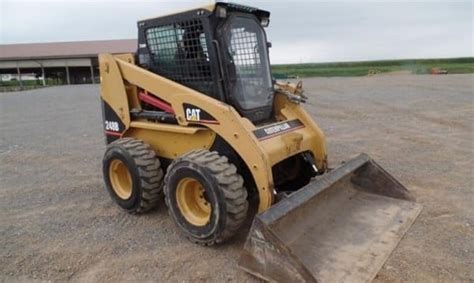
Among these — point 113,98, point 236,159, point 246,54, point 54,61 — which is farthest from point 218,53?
point 54,61

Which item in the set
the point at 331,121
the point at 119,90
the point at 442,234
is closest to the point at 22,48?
the point at 331,121

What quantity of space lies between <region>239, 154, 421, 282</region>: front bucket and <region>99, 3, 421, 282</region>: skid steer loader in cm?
1

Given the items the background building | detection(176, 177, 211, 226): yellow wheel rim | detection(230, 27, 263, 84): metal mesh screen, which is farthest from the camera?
the background building

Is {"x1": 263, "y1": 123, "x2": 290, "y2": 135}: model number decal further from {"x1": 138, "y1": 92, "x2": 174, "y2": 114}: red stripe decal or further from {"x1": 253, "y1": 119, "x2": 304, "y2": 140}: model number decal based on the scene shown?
{"x1": 138, "y1": 92, "x2": 174, "y2": 114}: red stripe decal

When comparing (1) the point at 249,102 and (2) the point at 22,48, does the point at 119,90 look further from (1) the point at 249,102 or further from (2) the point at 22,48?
(2) the point at 22,48

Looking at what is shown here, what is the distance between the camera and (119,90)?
4648 mm

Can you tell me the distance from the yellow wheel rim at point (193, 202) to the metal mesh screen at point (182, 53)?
3.25 feet

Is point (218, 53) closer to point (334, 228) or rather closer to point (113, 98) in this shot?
point (113, 98)

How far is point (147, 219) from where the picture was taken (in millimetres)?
4422

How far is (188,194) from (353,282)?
67.1 inches

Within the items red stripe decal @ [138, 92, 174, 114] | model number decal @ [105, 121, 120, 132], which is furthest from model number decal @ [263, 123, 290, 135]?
model number decal @ [105, 121, 120, 132]

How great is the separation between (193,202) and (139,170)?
0.74m

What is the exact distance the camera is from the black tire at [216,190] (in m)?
3.33

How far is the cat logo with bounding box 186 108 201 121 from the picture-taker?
3.86 metres
